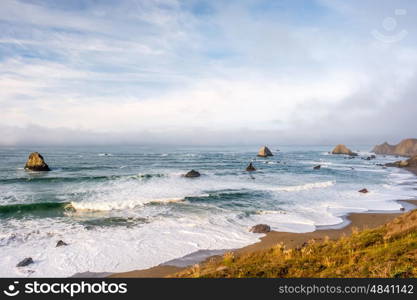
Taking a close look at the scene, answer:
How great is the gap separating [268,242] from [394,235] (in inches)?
307

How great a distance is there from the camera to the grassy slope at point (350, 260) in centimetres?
709

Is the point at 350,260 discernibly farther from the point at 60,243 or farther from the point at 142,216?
the point at 142,216

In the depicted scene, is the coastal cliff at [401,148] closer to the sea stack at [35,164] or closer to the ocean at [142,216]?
the ocean at [142,216]

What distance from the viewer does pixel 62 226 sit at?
19.6 m

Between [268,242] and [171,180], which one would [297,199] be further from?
Answer: [171,180]

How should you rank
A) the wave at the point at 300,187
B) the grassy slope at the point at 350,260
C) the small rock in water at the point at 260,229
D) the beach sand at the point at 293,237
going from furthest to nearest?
the wave at the point at 300,187
the small rock in water at the point at 260,229
the beach sand at the point at 293,237
the grassy slope at the point at 350,260

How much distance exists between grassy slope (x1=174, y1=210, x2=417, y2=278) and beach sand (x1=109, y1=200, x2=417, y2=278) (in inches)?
152

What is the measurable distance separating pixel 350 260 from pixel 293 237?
30.7ft

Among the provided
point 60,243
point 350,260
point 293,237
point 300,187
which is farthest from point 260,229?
point 300,187

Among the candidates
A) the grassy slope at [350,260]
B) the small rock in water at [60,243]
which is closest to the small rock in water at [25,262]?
the small rock in water at [60,243]

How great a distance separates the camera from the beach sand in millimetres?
12461

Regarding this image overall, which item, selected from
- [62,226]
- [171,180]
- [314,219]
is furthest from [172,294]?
[171,180]

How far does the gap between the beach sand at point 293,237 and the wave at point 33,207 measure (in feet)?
54.8

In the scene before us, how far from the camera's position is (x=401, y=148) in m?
146
